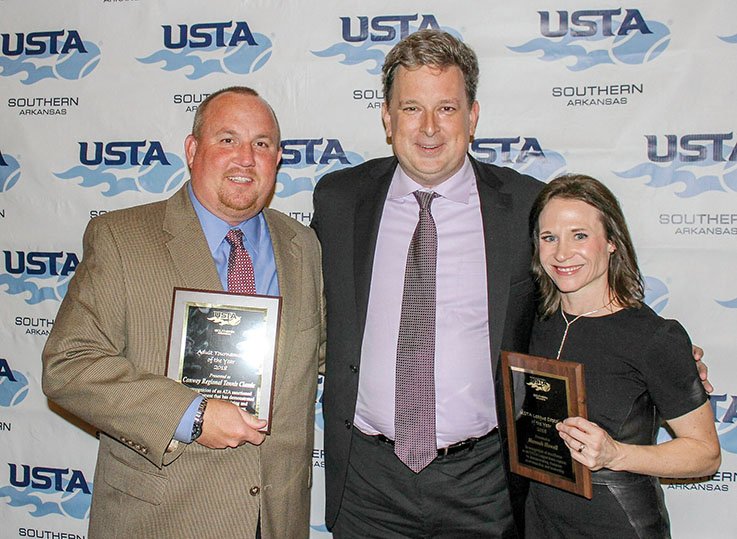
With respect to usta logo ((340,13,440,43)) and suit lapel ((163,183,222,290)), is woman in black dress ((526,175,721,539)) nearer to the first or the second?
suit lapel ((163,183,222,290))

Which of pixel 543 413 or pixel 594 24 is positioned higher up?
pixel 594 24

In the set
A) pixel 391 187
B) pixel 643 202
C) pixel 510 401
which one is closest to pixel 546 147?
pixel 643 202

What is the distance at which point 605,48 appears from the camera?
3.21 m

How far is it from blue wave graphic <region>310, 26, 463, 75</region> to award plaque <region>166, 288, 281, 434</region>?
1.73 m

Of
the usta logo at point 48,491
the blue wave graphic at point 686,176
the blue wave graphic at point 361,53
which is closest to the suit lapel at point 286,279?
the blue wave graphic at point 361,53

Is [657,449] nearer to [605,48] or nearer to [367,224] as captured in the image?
[367,224]

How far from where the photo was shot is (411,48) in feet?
8.28

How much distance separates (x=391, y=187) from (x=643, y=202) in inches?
52.1

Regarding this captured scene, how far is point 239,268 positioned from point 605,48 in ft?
6.86

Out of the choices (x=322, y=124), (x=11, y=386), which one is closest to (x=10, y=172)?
(x=11, y=386)

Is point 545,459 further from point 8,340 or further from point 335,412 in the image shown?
point 8,340

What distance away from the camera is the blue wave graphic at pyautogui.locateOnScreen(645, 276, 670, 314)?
3.25 metres

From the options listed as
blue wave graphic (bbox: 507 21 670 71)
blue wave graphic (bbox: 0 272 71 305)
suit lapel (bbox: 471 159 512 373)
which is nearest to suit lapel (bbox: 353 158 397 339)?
suit lapel (bbox: 471 159 512 373)

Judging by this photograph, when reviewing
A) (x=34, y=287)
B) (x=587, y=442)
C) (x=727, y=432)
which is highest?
(x=34, y=287)
